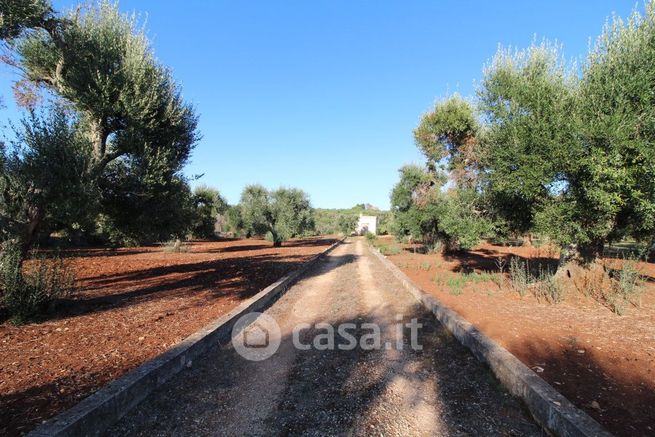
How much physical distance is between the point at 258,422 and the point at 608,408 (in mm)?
3684

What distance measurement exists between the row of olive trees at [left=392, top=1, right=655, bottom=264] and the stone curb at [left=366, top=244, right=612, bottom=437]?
13.2 ft

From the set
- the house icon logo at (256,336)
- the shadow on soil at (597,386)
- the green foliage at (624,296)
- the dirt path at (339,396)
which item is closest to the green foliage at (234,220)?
the house icon logo at (256,336)

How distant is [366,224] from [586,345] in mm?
84460

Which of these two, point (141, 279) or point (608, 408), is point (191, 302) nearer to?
point (141, 279)

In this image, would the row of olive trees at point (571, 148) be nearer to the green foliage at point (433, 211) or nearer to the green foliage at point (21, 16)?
the green foliage at point (433, 211)

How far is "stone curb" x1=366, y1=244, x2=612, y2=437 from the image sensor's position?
10.1ft

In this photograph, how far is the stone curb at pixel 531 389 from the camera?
308 cm

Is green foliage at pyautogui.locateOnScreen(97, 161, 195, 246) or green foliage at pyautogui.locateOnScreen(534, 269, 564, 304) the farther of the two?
green foliage at pyautogui.locateOnScreen(97, 161, 195, 246)

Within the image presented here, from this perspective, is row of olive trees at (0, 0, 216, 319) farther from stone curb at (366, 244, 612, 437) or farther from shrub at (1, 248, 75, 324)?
stone curb at (366, 244, 612, 437)

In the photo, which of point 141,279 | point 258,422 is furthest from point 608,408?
point 141,279

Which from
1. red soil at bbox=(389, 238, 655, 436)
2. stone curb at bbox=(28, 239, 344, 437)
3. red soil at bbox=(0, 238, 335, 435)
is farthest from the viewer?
red soil at bbox=(0, 238, 335, 435)

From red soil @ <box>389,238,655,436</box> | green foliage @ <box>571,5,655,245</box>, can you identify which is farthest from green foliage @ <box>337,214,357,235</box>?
green foliage @ <box>571,5,655,245</box>

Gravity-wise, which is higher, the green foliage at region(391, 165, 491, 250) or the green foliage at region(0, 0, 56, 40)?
the green foliage at region(0, 0, 56, 40)

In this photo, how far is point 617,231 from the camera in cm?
905
